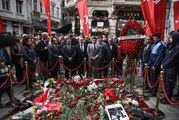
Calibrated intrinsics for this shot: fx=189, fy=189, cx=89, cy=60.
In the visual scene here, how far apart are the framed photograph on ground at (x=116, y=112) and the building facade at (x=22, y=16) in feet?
49.5

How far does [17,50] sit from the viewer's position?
7.60 metres

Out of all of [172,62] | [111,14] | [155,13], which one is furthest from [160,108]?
[111,14]

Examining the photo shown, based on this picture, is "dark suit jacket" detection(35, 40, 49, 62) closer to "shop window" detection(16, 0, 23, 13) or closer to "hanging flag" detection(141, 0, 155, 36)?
"hanging flag" detection(141, 0, 155, 36)

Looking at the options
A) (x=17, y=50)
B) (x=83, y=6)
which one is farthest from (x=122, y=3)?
(x=17, y=50)

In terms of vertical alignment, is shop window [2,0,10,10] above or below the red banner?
above

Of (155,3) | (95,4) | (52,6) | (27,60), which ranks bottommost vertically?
(27,60)

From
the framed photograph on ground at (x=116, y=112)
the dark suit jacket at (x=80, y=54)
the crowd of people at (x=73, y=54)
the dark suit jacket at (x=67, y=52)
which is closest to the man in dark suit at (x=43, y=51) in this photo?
the crowd of people at (x=73, y=54)

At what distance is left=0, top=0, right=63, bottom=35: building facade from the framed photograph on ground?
49.5 feet

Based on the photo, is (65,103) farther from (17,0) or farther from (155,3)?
(17,0)

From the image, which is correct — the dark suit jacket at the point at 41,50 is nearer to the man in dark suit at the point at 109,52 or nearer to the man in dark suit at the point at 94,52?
the man in dark suit at the point at 94,52

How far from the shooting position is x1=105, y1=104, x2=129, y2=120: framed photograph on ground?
12.8 feet

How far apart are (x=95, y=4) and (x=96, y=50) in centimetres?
1313

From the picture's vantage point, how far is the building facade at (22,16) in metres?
20.9

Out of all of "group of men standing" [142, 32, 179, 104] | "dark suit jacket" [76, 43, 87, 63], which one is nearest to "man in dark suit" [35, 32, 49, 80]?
"dark suit jacket" [76, 43, 87, 63]
